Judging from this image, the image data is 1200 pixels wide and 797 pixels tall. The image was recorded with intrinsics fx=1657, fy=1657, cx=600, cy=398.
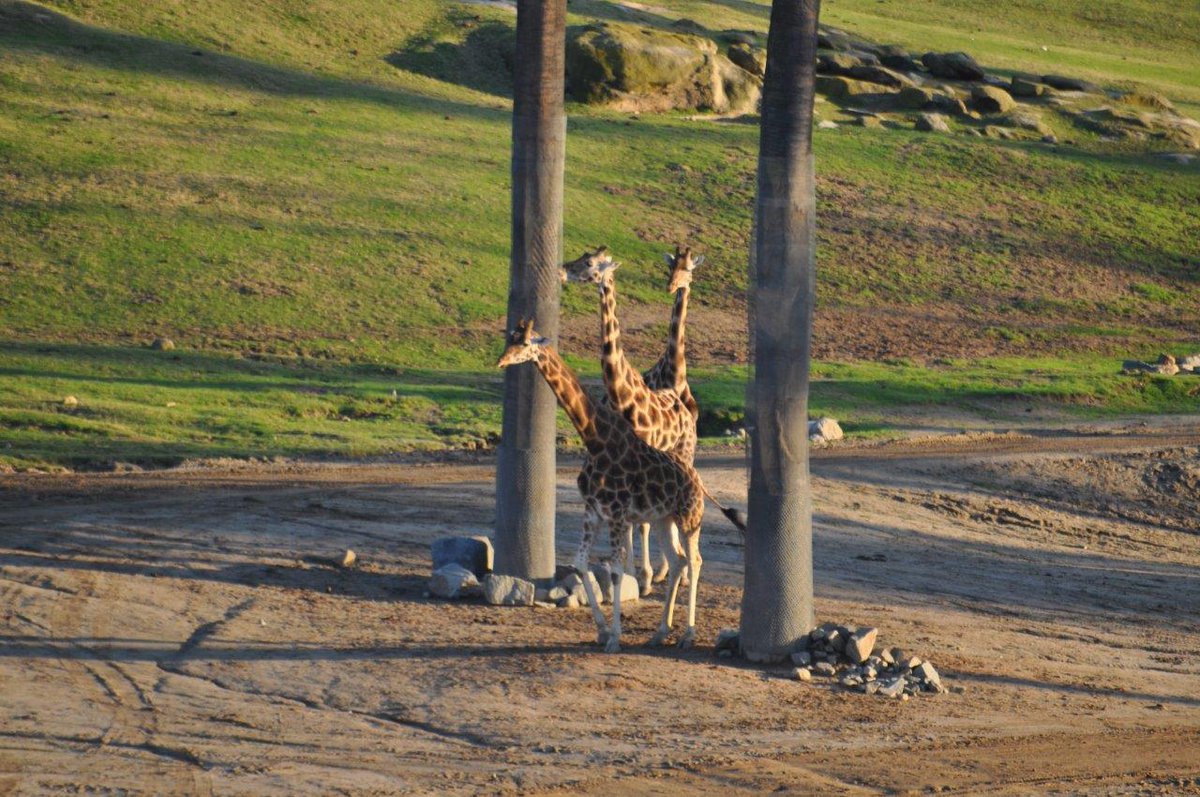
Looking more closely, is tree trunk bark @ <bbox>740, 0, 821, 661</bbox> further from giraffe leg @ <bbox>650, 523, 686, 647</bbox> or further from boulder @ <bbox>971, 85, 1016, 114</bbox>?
boulder @ <bbox>971, 85, 1016, 114</bbox>

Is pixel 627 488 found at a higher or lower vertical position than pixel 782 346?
lower

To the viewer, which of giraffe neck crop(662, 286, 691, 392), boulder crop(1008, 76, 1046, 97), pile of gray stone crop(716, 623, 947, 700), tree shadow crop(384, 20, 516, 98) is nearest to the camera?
pile of gray stone crop(716, 623, 947, 700)

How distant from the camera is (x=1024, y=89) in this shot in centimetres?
4981

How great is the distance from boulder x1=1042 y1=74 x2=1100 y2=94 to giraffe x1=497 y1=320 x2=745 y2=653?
42.0 m

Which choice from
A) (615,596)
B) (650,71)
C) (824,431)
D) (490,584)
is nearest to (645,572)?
(490,584)

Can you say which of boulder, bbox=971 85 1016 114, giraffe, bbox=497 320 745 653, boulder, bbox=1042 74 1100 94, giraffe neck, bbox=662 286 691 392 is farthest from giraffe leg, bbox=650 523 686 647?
boulder, bbox=1042 74 1100 94

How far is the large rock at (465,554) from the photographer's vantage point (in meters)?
15.1

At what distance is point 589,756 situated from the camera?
1067 centimetres

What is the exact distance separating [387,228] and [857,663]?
20.6m

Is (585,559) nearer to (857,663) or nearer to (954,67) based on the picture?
(857,663)

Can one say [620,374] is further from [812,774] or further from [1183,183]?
[1183,183]

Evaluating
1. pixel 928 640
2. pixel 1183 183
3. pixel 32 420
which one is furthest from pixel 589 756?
pixel 1183 183

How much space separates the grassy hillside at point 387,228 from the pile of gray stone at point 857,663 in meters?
10.2

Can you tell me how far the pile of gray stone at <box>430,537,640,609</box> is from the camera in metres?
14.5
